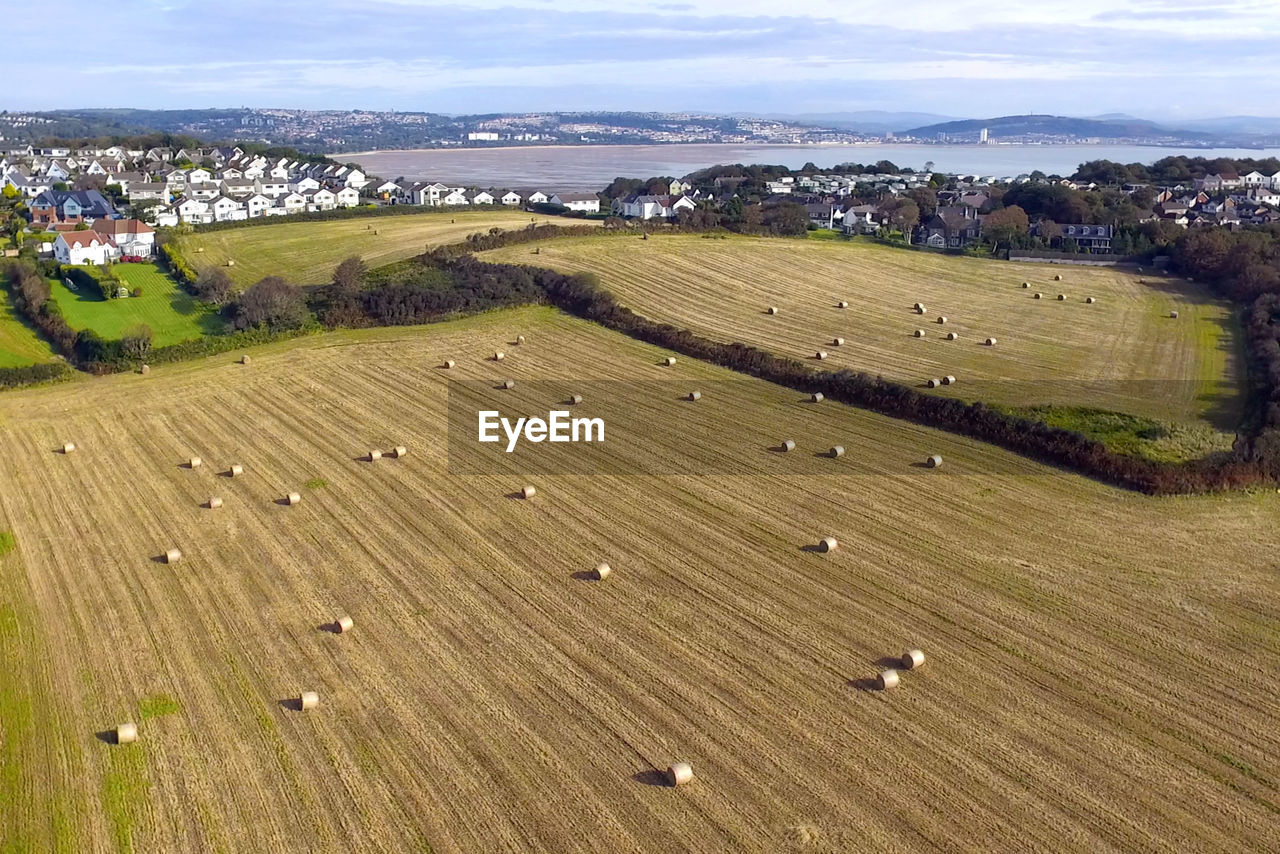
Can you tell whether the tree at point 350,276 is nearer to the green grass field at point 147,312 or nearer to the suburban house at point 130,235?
the green grass field at point 147,312

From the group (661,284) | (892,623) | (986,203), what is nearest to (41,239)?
(661,284)

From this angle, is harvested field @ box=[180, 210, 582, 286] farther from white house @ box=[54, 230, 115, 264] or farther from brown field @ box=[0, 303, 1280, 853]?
brown field @ box=[0, 303, 1280, 853]

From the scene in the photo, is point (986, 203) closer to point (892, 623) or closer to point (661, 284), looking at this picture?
Answer: point (661, 284)

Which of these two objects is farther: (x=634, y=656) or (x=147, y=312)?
(x=147, y=312)

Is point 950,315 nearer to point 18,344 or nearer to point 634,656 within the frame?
point 634,656

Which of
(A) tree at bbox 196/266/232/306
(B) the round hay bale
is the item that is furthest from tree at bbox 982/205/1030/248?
(B) the round hay bale

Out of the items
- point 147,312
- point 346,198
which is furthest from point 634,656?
point 346,198
